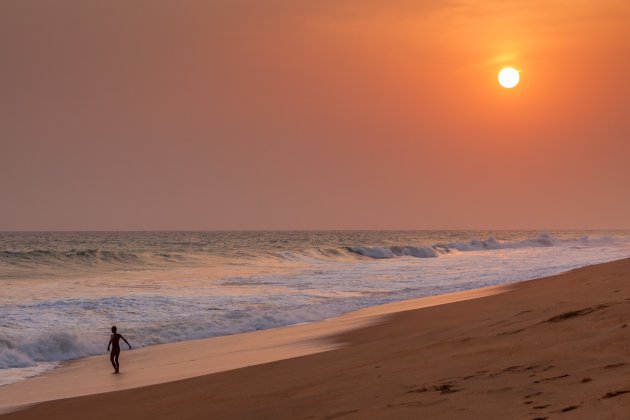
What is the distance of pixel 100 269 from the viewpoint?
50.2 meters

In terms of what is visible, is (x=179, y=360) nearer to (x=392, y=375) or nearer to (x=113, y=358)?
(x=113, y=358)

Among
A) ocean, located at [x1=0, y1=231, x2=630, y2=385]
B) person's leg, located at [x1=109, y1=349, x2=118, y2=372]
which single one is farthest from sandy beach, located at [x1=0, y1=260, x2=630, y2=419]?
ocean, located at [x1=0, y1=231, x2=630, y2=385]

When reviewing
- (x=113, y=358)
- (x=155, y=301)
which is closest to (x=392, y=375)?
(x=113, y=358)

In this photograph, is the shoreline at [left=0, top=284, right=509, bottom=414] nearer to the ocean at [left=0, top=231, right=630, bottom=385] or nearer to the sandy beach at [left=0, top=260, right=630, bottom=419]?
the sandy beach at [left=0, top=260, right=630, bottom=419]

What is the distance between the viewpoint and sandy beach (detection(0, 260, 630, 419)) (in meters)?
6.27

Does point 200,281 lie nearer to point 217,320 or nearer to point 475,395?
point 217,320

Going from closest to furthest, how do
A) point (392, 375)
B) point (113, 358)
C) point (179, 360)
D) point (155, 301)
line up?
point (392, 375)
point (113, 358)
point (179, 360)
point (155, 301)

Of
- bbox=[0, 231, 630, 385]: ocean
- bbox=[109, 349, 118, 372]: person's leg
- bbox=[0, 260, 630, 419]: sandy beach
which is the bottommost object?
bbox=[0, 260, 630, 419]: sandy beach

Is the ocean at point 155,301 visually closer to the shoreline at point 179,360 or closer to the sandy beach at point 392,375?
the shoreline at point 179,360

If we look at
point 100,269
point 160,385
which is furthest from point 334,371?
point 100,269

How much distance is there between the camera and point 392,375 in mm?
8297

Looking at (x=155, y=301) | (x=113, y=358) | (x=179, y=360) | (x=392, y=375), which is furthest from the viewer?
(x=155, y=301)

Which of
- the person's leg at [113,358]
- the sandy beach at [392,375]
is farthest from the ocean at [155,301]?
the sandy beach at [392,375]

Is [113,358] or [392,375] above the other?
[113,358]
